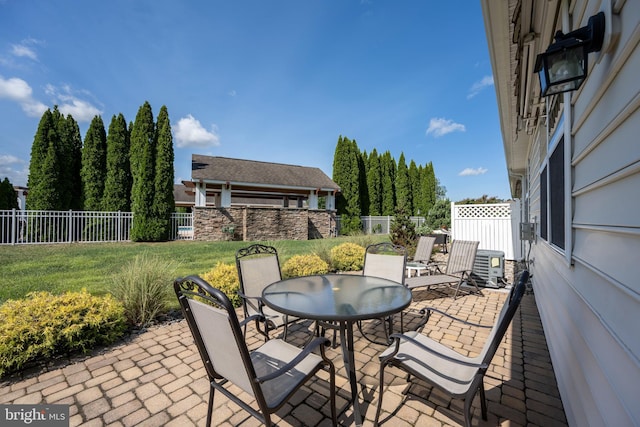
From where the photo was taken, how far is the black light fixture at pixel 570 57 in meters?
1.16

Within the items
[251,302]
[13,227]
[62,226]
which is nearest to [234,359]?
[251,302]

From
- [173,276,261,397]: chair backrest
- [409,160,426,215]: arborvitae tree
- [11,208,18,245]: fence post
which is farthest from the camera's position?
[409,160,426,215]: arborvitae tree

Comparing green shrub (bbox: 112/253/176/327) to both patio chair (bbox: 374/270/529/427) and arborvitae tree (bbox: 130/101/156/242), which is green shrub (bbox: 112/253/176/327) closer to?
patio chair (bbox: 374/270/529/427)

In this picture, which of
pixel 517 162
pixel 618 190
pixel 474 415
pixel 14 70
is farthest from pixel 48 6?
pixel 517 162

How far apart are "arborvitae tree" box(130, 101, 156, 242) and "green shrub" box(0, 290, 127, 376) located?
1050 centimetres

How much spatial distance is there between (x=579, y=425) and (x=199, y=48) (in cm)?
1032

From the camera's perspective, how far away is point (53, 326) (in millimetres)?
2477

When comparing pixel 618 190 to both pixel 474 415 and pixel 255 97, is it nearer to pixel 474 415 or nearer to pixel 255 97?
pixel 474 415

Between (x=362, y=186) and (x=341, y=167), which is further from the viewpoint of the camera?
(x=362, y=186)

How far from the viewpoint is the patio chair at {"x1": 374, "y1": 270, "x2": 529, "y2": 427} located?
1459 millimetres

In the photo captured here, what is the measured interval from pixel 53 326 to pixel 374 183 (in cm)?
2067

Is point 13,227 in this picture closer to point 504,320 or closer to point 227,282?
point 227,282

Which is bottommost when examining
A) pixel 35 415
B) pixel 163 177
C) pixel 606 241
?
pixel 35 415

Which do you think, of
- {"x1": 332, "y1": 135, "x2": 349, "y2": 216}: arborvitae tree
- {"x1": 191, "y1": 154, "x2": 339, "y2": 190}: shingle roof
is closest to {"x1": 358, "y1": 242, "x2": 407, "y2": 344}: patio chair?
{"x1": 191, "y1": 154, "x2": 339, "y2": 190}: shingle roof
